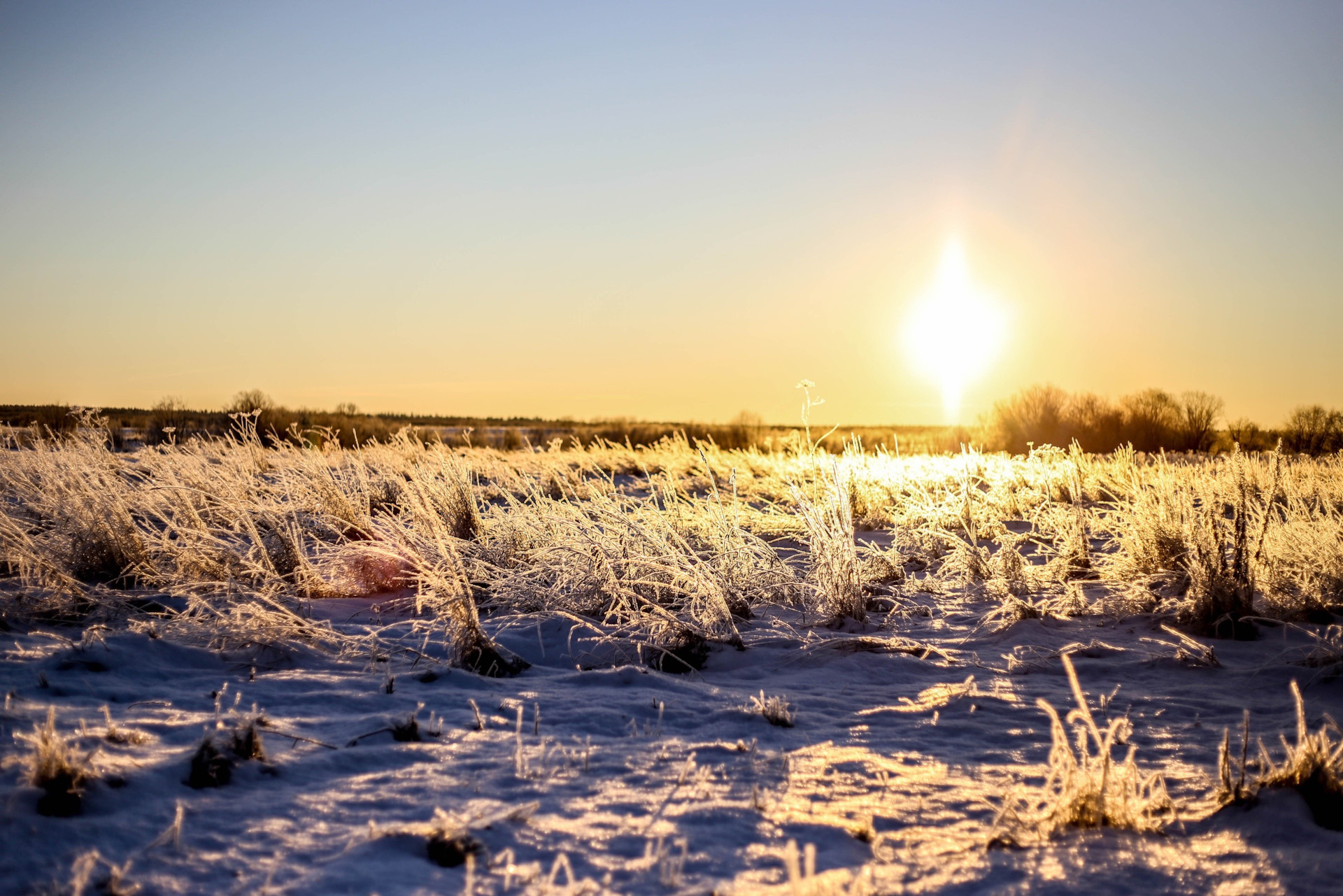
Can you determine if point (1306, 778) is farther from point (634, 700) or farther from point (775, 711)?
point (634, 700)

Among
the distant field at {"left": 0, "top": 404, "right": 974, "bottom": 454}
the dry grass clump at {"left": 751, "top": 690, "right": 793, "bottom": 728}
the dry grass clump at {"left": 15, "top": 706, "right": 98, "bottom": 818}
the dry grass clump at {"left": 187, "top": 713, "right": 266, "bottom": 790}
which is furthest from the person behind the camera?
the distant field at {"left": 0, "top": 404, "right": 974, "bottom": 454}

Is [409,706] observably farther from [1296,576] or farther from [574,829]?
[1296,576]

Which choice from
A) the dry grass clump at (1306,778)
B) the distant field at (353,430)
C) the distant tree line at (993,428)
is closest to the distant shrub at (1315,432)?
the distant tree line at (993,428)

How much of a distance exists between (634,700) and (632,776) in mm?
911

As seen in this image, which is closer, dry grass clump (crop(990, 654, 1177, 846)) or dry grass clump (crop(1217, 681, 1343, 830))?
dry grass clump (crop(990, 654, 1177, 846))

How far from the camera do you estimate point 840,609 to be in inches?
211

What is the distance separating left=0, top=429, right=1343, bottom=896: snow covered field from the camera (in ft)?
7.31

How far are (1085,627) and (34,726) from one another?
549 cm

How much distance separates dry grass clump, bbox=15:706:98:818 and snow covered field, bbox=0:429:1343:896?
19 millimetres

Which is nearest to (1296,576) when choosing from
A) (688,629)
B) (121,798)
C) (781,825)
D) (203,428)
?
(688,629)

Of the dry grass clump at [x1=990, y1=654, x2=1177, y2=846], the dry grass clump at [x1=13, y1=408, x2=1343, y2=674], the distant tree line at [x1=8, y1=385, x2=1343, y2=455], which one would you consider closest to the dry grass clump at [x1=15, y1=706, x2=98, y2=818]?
the dry grass clump at [x1=13, y1=408, x2=1343, y2=674]

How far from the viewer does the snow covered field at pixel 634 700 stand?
223 centimetres

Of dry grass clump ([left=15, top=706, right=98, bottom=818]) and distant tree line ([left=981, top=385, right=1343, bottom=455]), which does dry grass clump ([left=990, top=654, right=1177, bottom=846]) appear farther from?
distant tree line ([left=981, top=385, right=1343, bottom=455])

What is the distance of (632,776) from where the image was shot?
281 cm
